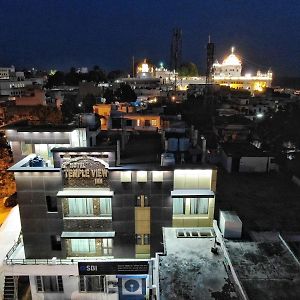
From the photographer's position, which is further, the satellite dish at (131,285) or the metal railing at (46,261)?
the satellite dish at (131,285)

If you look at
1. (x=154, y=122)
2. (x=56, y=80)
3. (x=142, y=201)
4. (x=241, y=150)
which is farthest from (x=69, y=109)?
(x=142, y=201)

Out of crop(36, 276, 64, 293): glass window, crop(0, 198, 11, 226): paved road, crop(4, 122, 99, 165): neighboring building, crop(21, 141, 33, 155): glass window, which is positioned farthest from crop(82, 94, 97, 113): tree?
crop(36, 276, 64, 293): glass window

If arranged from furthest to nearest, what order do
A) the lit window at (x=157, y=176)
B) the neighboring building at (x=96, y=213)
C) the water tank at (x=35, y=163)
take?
the water tank at (x=35, y=163) < the lit window at (x=157, y=176) < the neighboring building at (x=96, y=213)

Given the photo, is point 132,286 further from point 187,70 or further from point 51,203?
point 187,70

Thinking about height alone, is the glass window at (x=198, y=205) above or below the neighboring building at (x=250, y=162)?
above

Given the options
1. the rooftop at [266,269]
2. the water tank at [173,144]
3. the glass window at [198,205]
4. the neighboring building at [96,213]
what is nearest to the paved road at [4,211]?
the neighboring building at [96,213]

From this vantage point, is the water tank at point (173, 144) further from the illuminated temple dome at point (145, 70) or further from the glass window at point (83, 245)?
the illuminated temple dome at point (145, 70)

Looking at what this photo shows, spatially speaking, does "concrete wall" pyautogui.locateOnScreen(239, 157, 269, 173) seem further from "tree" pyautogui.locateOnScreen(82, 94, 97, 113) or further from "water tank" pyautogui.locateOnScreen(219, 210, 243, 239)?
"tree" pyautogui.locateOnScreen(82, 94, 97, 113)
